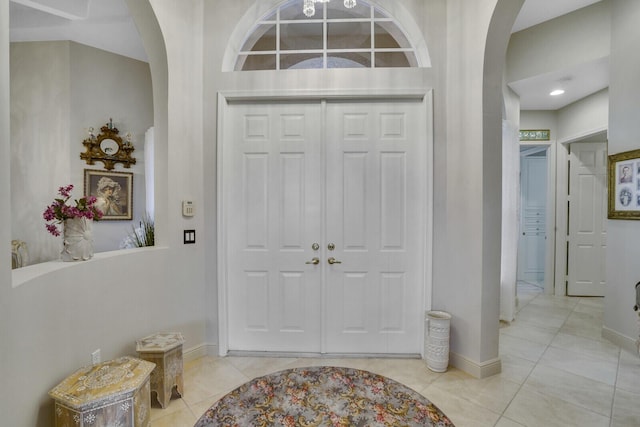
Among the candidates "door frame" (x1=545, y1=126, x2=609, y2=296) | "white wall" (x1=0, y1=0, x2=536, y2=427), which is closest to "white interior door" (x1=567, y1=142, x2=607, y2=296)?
"door frame" (x1=545, y1=126, x2=609, y2=296)

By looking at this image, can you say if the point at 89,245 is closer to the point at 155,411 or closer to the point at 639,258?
the point at 155,411

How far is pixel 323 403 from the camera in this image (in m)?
1.90

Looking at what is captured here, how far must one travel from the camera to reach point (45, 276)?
1435mm

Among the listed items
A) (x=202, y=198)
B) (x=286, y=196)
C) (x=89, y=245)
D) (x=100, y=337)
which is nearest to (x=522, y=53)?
(x=286, y=196)

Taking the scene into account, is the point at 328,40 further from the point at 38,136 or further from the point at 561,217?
the point at 561,217

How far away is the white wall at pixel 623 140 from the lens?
101 inches

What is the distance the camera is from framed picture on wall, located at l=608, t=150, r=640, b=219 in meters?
2.61

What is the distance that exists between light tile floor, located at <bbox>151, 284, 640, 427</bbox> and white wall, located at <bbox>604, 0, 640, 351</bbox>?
0.91ft

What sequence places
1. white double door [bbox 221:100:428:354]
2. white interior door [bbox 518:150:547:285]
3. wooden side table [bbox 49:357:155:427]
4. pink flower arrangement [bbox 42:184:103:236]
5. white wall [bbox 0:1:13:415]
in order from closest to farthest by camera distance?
white wall [bbox 0:1:13:415] < wooden side table [bbox 49:357:155:427] < pink flower arrangement [bbox 42:184:103:236] < white double door [bbox 221:100:428:354] < white interior door [bbox 518:150:547:285]

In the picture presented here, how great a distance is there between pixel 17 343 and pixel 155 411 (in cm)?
95

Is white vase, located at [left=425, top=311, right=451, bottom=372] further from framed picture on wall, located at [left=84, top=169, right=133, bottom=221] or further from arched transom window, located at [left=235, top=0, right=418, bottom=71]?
framed picture on wall, located at [left=84, top=169, right=133, bottom=221]

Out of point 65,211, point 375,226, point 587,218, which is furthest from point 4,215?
point 587,218

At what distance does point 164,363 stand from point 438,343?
2.01 m

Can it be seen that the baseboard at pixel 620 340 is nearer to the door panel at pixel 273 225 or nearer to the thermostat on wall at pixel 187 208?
the door panel at pixel 273 225
